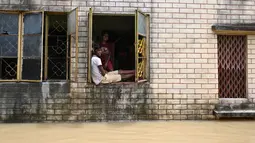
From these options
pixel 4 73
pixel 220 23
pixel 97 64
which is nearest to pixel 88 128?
pixel 97 64

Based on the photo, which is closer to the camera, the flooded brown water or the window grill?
the flooded brown water

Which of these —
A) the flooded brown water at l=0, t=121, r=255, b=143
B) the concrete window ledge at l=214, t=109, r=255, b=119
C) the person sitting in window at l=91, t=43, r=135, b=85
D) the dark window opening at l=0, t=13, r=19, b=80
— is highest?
the dark window opening at l=0, t=13, r=19, b=80

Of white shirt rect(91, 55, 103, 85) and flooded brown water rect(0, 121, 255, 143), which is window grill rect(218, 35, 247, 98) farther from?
white shirt rect(91, 55, 103, 85)

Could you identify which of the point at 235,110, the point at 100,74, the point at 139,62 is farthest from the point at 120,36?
the point at 235,110

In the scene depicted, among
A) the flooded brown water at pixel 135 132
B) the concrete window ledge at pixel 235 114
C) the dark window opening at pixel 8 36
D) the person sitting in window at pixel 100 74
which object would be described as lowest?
the flooded brown water at pixel 135 132

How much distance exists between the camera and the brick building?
5.91 meters

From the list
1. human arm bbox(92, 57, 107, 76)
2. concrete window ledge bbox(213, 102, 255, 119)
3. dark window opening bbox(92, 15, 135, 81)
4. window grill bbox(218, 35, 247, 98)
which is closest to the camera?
human arm bbox(92, 57, 107, 76)

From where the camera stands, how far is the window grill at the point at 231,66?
20.5ft

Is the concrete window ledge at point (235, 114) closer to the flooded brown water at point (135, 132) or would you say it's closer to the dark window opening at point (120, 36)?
the flooded brown water at point (135, 132)

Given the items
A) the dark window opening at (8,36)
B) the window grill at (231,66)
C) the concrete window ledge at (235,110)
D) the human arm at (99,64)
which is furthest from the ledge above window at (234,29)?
the dark window opening at (8,36)

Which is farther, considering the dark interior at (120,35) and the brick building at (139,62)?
the dark interior at (120,35)

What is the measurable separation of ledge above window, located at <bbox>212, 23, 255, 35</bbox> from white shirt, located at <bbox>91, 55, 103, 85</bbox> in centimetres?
261

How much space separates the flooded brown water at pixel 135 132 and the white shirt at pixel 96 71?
0.93 m

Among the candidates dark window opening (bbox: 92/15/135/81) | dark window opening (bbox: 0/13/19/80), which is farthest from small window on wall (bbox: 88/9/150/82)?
dark window opening (bbox: 0/13/19/80)
